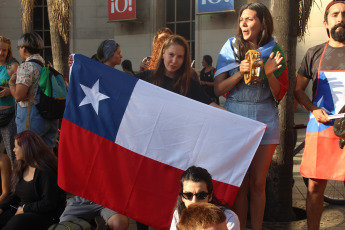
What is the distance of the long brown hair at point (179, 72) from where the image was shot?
4379 mm

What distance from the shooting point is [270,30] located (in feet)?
13.8

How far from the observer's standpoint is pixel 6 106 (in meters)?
5.91

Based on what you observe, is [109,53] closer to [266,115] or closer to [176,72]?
[176,72]

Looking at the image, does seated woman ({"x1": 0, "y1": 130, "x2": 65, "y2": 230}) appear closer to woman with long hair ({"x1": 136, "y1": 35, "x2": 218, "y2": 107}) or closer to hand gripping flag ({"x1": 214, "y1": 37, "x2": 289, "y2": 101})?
woman with long hair ({"x1": 136, "y1": 35, "x2": 218, "y2": 107})

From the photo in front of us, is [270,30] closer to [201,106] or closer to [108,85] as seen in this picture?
[201,106]

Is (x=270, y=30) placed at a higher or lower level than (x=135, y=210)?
higher

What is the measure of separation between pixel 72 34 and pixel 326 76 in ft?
60.7

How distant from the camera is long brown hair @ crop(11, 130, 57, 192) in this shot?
4.43 meters

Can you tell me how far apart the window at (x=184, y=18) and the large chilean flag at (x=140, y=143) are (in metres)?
15.4

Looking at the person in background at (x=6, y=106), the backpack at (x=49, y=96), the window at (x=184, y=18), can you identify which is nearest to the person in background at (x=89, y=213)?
the backpack at (x=49, y=96)

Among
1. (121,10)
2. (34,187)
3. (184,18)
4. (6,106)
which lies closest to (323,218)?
(34,187)

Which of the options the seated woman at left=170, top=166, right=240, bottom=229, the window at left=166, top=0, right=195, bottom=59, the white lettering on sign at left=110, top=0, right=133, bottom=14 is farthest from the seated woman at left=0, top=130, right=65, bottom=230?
the white lettering on sign at left=110, top=0, right=133, bottom=14

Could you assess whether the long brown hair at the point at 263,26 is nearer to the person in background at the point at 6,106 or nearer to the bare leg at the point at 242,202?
the bare leg at the point at 242,202

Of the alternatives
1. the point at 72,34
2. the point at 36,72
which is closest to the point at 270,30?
the point at 36,72
